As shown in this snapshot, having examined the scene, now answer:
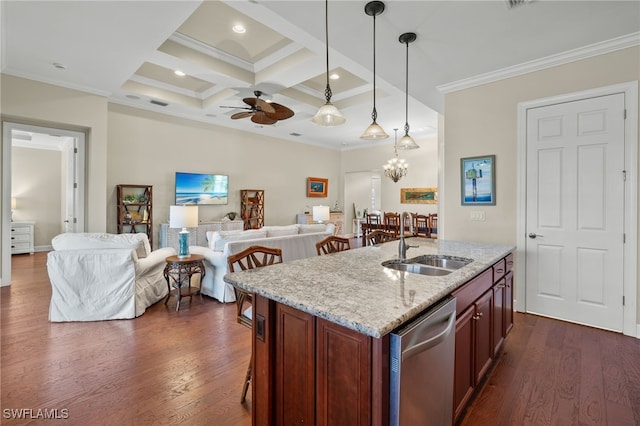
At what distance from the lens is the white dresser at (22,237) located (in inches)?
256

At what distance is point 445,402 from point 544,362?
62.1 inches

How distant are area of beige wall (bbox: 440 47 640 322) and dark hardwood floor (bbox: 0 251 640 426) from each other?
122 cm

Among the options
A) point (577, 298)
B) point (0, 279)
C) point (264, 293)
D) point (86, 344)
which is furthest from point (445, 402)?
point (0, 279)

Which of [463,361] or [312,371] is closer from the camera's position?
[312,371]

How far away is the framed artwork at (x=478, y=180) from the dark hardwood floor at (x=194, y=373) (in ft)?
4.78

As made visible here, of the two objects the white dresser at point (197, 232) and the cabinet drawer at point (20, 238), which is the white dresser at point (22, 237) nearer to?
the cabinet drawer at point (20, 238)

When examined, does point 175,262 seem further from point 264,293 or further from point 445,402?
point 445,402

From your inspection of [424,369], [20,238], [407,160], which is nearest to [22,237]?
[20,238]

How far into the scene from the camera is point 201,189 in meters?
6.68

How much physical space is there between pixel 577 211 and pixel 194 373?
393 cm

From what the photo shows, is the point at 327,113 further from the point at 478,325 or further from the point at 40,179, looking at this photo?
the point at 40,179

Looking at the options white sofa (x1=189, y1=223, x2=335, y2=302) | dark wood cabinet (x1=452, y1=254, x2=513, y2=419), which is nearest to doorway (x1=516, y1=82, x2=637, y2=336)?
dark wood cabinet (x1=452, y1=254, x2=513, y2=419)

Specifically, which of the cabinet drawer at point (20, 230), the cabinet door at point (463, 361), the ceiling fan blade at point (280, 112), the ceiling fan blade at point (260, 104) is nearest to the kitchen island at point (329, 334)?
the cabinet door at point (463, 361)

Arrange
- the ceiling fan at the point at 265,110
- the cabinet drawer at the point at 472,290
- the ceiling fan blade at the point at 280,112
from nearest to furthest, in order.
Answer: the cabinet drawer at the point at 472,290 < the ceiling fan at the point at 265,110 < the ceiling fan blade at the point at 280,112
